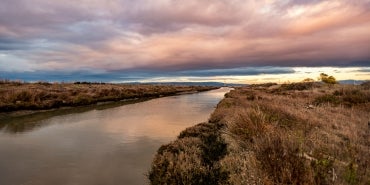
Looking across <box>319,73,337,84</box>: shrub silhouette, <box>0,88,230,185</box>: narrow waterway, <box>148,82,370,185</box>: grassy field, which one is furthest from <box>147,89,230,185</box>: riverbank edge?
<box>319,73,337,84</box>: shrub silhouette

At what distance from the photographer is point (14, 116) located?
81.9 feet

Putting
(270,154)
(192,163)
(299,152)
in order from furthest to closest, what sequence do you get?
(192,163) → (299,152) → (270,154)

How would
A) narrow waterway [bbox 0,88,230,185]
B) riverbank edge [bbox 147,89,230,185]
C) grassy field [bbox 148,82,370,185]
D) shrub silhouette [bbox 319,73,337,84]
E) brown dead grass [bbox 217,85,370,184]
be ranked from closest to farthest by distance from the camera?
brown dead grass [bbox 217,85,370,184]
grassy field [bbox 148,82,370,185]
riverbank edge [bbox 147,89,230,185]
narrow waterway [bbox 0,88,230,185]
shrub silhouette [bbox 319,73,337,84]

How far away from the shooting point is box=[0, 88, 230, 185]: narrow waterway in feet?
33.3

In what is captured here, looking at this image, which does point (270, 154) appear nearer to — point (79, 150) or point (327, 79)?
point (79, 150)

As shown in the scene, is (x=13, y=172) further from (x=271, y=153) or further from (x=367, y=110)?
(x=367, y=110)

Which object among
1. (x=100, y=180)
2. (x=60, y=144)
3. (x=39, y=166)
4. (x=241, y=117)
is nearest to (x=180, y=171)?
(x=100, y=180)

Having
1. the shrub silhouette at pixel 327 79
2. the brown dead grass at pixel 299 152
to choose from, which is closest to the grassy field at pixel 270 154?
the brown dead grass at pixel 299 152

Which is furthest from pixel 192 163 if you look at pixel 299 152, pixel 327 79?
pixel 327 79

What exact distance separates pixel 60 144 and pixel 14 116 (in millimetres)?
12065

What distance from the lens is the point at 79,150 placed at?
1378 centimetres

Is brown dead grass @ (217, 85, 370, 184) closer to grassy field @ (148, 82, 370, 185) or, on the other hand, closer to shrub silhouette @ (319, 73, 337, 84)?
grassy field @ (148, 82, 370, 185)

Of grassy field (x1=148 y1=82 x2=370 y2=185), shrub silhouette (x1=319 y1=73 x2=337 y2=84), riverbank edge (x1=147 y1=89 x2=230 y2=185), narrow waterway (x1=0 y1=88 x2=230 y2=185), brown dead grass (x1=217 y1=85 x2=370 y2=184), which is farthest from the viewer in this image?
shrub silhouette (x1=319 y1=73 x2=337 y2=84)

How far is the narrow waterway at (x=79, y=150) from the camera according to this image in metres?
10.1
